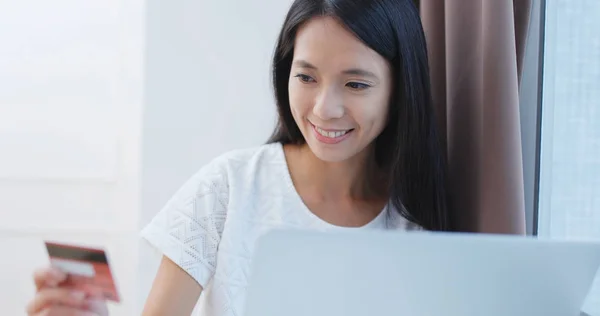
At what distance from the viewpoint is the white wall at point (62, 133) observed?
274 cm

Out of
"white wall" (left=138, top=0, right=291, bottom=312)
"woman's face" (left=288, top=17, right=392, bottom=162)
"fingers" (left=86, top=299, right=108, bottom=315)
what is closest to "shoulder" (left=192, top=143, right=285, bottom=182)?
"woman's face" (left=288, top=17, right=392, bottom=162)

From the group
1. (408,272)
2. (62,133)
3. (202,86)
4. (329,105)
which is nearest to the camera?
(408,272)

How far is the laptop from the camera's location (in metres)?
0.72

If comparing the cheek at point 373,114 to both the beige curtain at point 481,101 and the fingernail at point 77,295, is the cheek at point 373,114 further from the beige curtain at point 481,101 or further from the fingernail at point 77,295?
the fingernail at point 77,295

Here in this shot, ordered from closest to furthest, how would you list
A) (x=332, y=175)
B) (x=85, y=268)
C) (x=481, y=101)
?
(x=85, y=268) → (x=481, y=101) → (x=332, y=175)

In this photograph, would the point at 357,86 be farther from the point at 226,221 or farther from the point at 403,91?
the point at 226,221

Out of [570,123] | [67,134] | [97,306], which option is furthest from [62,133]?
[570,123]

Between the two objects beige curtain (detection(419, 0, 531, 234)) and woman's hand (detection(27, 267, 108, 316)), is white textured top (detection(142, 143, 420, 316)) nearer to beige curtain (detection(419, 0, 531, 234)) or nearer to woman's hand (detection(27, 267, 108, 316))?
beige curtain (detection(419, 0, 531, 234))

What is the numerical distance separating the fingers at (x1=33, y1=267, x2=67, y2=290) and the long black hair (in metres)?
0.59

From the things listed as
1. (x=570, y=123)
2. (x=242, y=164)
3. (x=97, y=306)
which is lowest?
(x=97, y=306)

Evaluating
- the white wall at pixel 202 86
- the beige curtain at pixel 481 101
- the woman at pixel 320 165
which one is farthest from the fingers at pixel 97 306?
the white wall at pixel 202 86

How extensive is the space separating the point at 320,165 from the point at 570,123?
506 mm

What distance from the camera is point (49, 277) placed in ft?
3.22

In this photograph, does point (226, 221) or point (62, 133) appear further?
point (62, 133)
